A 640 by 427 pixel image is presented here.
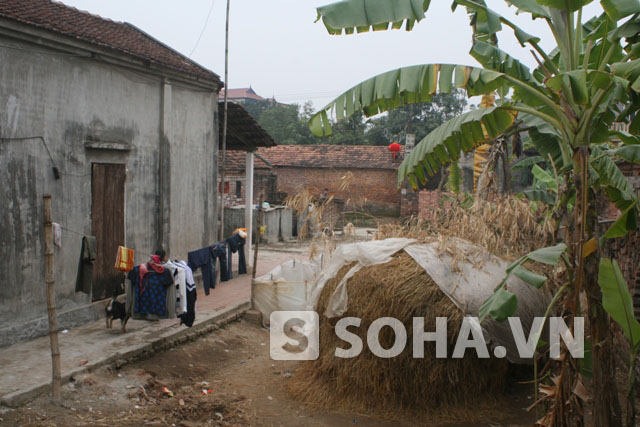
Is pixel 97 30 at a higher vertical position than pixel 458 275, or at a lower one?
higher

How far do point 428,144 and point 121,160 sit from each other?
20.3 ft

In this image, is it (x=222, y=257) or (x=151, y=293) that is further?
(x=222, y=257)

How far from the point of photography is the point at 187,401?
683 cm

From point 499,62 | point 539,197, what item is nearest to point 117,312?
point 539,197

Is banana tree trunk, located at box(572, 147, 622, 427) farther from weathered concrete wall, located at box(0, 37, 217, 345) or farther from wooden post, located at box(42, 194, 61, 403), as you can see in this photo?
weathered concrete wall, located at box(0, 37, 217, 345)

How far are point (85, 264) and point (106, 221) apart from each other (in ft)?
4.23

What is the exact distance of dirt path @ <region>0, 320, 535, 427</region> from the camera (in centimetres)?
616

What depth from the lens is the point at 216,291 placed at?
1217 cm

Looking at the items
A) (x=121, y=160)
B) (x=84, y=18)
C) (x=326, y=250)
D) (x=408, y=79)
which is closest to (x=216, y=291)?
(x=121, y=160)

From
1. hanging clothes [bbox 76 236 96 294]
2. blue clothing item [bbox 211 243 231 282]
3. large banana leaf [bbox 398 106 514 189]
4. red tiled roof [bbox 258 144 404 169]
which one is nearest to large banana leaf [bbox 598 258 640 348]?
large banana leaf [bbox 398 106 514 189]

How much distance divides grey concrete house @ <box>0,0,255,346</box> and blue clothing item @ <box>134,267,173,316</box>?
1.45 m

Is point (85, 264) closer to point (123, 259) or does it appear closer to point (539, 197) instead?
point (123, 259)

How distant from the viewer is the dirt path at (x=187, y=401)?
6.16 m

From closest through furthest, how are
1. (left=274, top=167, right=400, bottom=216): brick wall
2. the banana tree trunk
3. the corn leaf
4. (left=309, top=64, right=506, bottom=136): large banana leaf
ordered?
the banana tree trunk → (left=309, top=64, right=506, bottom=136): large banana leaf → the corn leaf → (left=274, top=167, right=400, bottom=216): brick wall
